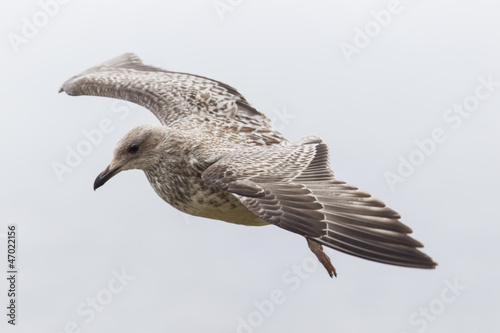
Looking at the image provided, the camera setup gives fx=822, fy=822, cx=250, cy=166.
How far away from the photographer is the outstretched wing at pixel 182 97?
45.7ft

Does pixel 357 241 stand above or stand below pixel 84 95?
above

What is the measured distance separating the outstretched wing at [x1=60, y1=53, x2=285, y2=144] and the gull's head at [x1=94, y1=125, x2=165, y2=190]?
108 centimetres

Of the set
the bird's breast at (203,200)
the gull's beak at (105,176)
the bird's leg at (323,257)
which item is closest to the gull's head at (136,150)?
the gull's beak at (105,176)

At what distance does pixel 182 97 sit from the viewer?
15.0 meters

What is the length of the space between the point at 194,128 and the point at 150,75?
3202 mm

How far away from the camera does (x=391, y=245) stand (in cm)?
935

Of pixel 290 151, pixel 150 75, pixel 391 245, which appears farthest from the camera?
pixel 150 75

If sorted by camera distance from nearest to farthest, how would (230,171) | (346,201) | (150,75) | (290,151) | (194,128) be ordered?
(346,201)
(230,171)
(290,151)
(194,128)
(150,75)

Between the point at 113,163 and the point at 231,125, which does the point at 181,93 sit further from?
the point at 113,163

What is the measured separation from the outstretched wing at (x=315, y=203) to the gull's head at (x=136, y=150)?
1.46 metres

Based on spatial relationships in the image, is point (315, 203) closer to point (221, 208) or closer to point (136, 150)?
point (221, 208)

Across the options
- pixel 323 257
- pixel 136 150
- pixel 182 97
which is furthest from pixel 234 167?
pixel 182 97

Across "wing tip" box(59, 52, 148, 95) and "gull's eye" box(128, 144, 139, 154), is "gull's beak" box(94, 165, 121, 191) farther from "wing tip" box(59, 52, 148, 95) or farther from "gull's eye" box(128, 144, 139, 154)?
"wing tip" box(59, 52, 148, 95)

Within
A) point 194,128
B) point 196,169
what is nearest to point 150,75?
point 194,128
